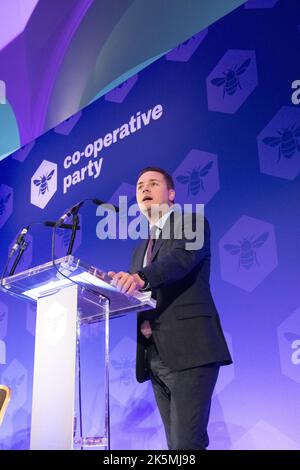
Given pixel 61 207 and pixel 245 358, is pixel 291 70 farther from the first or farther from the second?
pixel 61 207

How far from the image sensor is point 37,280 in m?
1.92

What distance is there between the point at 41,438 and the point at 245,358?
135 centimetres

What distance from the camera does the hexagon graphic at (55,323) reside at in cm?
178

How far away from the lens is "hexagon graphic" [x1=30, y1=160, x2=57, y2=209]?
4363 millimetres

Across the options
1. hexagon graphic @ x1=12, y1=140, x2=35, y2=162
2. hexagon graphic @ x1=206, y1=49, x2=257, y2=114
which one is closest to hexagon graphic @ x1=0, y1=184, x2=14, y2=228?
hexagon graphic @ x1=12, y1=140, x2=35, y2=162

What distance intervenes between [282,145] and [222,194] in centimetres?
44

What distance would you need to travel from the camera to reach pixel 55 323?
71.5 inches

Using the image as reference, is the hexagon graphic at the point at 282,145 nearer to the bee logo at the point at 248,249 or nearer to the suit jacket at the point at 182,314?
the bee logo at the point at 248,249

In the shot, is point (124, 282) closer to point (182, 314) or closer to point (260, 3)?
point (182, 314)

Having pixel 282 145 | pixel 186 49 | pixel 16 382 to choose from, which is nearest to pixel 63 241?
pixel 16 382

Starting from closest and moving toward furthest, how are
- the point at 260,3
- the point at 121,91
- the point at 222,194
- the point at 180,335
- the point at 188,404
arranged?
the point at 188,404 → the point at 180,335 → the point at 222,194 → the point at 260,3 → the point at 121,91

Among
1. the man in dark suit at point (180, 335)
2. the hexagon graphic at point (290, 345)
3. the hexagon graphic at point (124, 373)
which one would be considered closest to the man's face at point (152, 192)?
the man in dark suit at point (180, 335)

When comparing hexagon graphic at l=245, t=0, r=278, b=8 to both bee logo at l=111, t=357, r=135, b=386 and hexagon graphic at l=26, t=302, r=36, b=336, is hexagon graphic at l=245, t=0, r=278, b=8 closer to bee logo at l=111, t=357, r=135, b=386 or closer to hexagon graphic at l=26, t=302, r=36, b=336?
bee logo at l=111, t=357, r=135, b=386

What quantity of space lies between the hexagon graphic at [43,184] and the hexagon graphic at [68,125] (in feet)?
0.90
